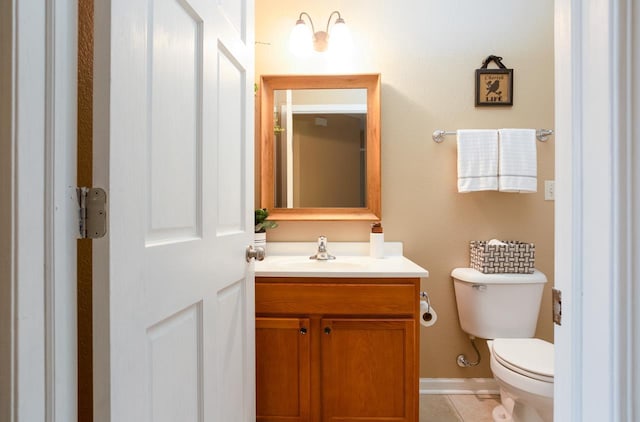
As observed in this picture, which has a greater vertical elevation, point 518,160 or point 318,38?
point 318,38

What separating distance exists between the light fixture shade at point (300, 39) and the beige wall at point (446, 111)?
6.1 inches

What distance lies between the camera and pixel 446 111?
1.86 meters

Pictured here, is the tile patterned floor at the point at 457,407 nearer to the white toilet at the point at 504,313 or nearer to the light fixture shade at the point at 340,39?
the white toilet at the point at 504,313

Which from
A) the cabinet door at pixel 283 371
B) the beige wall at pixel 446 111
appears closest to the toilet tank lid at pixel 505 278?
the beige wall at pixel 446 111

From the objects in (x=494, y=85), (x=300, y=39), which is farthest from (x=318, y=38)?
(x=494, y=85)

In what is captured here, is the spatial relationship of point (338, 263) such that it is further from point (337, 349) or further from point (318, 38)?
point (318, 38)

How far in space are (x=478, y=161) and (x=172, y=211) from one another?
1.59 m

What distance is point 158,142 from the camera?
0.66 metres

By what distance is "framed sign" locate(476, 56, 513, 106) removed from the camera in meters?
1.84

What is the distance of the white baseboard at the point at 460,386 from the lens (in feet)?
6.02

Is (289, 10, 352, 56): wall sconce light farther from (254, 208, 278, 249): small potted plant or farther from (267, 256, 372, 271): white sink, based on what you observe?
(267, 256, 372, 271): white sink
